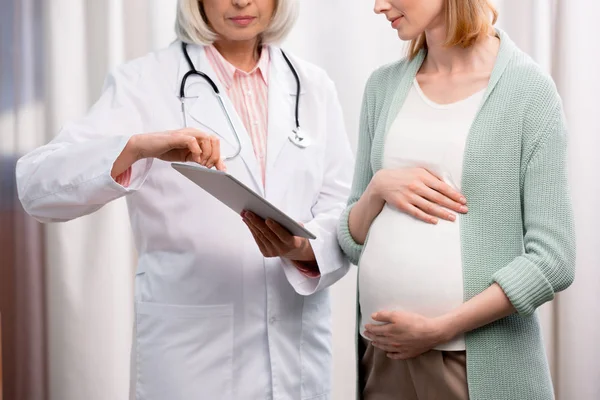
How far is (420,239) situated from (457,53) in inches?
13.2

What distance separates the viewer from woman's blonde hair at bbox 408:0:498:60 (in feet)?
4.66

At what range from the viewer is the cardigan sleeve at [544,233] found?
1324 millimetres

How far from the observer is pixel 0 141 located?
8.41 feet

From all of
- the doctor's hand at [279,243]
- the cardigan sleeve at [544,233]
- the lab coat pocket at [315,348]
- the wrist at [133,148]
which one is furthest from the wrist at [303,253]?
the cardigan sleeve at [544,233]

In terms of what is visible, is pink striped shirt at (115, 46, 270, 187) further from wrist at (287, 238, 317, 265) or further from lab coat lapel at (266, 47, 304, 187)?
wrist at (287, 238, 317, 265)

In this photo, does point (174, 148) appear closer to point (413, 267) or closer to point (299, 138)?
point (299, 138)

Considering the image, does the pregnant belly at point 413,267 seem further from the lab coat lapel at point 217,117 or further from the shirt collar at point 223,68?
the shirt collar at point 223,68

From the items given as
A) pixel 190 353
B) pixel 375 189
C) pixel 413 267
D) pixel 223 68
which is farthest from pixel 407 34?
pixel 190 353

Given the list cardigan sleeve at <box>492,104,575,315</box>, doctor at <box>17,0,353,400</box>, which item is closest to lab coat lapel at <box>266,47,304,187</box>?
doctor at <box>17,0,353,400</box>

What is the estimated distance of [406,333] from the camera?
1.37 meters

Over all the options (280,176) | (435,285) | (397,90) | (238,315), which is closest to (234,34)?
(280,176)

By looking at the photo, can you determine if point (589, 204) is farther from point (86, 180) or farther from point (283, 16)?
point (86, 180)

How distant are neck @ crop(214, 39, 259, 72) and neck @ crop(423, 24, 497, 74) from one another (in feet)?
1.62

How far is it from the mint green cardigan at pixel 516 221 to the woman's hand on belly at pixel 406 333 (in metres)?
0.07
